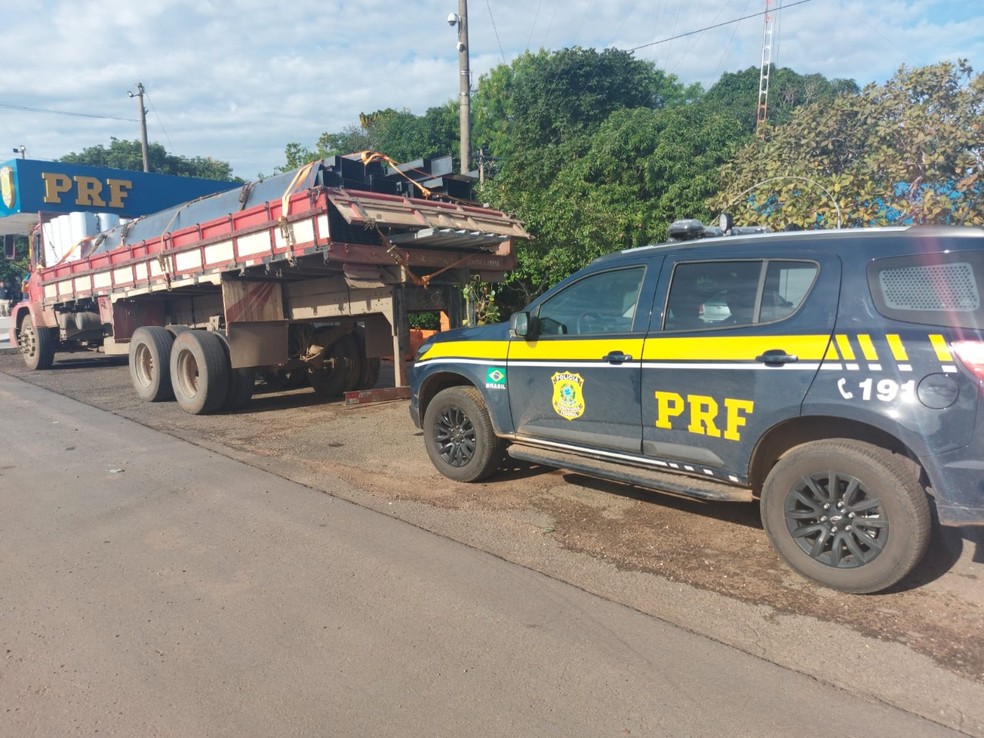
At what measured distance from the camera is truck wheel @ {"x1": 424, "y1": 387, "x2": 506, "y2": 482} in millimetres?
5648

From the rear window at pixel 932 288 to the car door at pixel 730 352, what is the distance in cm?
23

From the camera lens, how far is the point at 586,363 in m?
4.78

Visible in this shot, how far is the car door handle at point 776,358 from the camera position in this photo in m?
3.77

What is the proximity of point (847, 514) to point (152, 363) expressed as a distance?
9.49 metres

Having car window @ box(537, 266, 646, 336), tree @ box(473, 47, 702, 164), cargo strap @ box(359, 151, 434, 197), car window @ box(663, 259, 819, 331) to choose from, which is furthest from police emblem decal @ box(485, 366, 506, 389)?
tree @ box(473, 47, 702, 164)

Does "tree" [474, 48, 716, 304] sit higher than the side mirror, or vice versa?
"tree" [474, 48, 716, 304]

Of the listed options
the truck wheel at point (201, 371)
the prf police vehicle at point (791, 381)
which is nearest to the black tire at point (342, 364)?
the truck wheel at point (201, 371)

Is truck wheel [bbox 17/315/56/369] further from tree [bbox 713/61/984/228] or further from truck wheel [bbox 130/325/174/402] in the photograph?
tree [bbox 713/61/984/228]

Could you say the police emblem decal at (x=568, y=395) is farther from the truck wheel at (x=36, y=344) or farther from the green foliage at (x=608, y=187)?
the truck wheel at (x=36, y=344)

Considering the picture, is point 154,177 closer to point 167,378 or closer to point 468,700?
point 167,378

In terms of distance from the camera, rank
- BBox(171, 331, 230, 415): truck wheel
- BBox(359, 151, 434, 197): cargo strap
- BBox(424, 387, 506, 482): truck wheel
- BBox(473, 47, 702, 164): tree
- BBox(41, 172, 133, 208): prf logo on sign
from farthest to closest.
Result: BBox(473, 47, 702, 164): tree, BBox(41, 172, 133, 208): prf logo on sign, BBox(171, 331, 230, 415): truck wheel, BBox(359, 151, 434, 197): cargo strap, BBox(424, 387, 506, 482): truck wheel

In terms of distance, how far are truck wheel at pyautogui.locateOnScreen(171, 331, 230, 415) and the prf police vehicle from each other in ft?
17.8

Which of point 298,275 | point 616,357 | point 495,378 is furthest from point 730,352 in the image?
point 298,275

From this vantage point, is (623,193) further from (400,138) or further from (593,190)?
(400,138)
